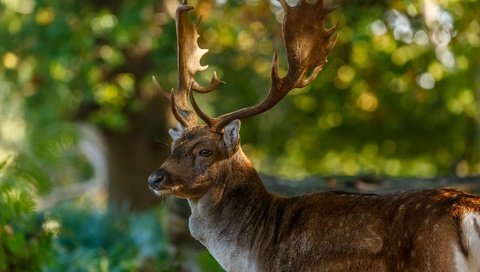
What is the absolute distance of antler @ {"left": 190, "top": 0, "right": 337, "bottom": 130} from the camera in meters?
6.98

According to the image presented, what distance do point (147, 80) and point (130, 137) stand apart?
193 cm

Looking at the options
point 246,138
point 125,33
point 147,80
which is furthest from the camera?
point 246,138

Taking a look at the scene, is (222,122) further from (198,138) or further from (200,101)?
(200,101)

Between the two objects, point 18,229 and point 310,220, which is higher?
point 310,220

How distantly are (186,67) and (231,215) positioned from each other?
128 cm

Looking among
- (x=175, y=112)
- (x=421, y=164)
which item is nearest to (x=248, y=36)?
(x=421, y=164)

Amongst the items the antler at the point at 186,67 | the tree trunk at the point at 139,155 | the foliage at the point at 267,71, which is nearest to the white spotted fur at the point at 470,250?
the antler at the point at 186,67

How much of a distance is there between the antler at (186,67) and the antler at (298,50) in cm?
28

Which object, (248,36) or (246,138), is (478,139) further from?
(246,138)

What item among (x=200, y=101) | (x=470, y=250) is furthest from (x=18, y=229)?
(x=200, y=101)

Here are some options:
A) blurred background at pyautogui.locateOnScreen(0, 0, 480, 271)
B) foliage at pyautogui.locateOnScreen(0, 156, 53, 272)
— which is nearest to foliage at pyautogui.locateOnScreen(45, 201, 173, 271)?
blurred background at pyautogui.locateOnScreen(0, 0, 480, 271)

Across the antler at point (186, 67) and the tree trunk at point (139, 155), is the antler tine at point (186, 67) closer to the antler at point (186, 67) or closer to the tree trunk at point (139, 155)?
the antler at point (186, 67)

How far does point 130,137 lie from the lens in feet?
55.9

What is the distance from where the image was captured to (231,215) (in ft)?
22.6
